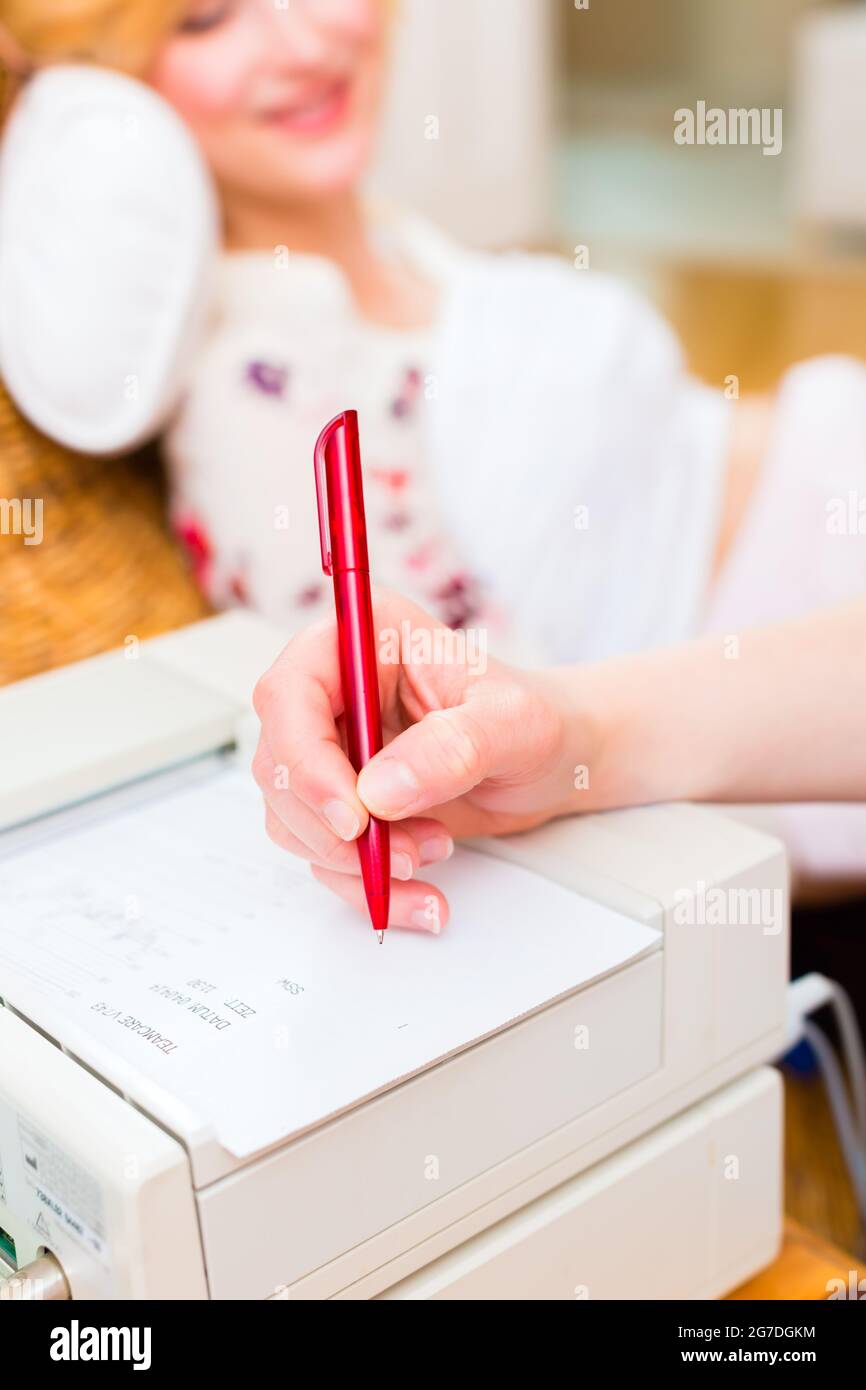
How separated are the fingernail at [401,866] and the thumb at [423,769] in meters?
0.02

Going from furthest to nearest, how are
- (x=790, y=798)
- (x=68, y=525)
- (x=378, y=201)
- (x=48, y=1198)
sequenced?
(x=378, y=201), (x=68, y=525), (x=790, y=798), (x=48, y=1198)

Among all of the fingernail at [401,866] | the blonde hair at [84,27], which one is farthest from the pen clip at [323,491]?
the blonde hair at [84,27]

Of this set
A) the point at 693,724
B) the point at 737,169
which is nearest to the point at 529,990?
the point at 693,724

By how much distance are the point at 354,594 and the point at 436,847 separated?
4.4 inches

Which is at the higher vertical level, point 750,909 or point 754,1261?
point 750,909

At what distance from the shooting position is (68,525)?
943 millimetres

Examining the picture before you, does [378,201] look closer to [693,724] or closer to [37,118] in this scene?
[37,118]

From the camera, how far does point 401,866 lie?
1.87 feet

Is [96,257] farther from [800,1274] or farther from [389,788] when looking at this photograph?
[800,1274]

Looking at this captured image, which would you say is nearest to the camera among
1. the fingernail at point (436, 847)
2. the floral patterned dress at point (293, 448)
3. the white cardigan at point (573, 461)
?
the fingernail at point (436, 847)

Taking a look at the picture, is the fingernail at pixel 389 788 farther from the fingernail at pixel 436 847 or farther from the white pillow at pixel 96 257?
the white pillow at pixel 96 257

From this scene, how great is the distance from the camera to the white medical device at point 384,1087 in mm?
492

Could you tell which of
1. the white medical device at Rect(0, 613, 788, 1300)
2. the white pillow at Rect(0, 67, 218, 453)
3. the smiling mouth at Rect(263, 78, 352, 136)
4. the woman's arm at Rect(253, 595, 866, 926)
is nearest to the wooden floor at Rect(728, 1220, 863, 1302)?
the white medical device at Rect(0, 613, 788, 1300)

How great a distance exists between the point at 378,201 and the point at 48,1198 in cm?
101
